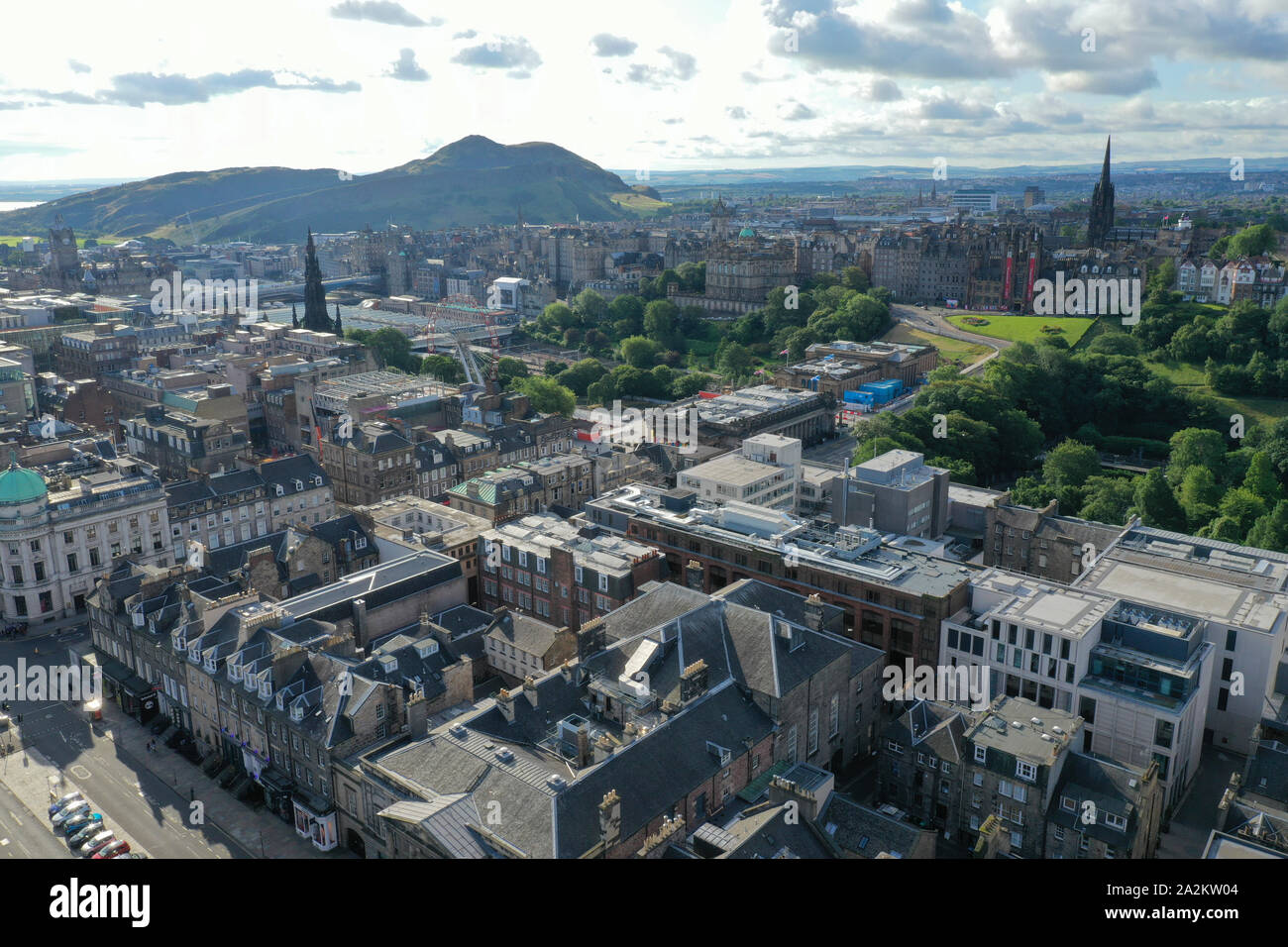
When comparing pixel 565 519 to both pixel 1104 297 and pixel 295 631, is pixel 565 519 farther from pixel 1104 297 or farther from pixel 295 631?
pixel 1104 297

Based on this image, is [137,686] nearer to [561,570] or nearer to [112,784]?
[112,784]

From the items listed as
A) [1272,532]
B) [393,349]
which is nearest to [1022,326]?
[1272,532]

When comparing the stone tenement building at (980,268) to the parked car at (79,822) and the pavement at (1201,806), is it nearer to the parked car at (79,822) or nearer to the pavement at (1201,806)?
the pavement at (1201,806)

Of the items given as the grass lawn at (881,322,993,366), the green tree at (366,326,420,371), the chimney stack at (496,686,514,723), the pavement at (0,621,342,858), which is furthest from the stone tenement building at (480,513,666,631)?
the grass lawn at (881,322,993,366)

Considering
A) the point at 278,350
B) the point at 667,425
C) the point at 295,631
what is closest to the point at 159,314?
the point at 278,350

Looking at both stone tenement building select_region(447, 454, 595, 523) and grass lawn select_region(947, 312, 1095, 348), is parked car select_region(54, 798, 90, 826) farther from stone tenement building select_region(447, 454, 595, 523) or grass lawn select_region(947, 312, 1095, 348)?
grass lawn select_region(947, 312, 1095, 348)

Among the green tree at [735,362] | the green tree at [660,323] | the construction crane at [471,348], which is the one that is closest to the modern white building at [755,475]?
the construction crane at [471,348]
